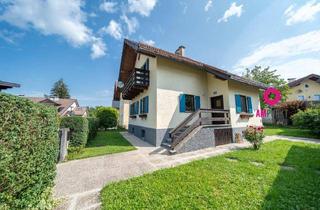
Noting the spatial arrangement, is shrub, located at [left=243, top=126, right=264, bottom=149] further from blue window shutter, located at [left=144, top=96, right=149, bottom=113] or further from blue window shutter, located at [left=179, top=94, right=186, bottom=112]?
blue window shutter, located at [left=144, top=96, right=149, bottom=113]

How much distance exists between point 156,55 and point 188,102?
3.88 meters

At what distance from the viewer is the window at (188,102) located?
9.27m

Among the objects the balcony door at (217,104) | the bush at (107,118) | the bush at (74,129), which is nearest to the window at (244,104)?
the balcony door at (217,104)

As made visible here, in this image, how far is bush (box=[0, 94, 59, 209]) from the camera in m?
1.85

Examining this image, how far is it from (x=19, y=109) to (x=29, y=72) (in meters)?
13.6

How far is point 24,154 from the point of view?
6.93 feet

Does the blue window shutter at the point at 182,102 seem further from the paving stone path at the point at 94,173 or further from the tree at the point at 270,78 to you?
the tree at the point at 270,78

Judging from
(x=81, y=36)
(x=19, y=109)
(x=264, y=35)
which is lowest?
(x=19, y=109)

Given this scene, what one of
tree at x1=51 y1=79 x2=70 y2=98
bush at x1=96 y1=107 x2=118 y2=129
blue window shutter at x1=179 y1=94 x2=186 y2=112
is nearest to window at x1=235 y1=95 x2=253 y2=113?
blue window shutter at x1=179 y1=94 x2=186 y2=112

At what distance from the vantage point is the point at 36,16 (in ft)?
17.3

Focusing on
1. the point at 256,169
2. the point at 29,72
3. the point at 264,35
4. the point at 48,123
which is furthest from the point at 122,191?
the point at 29,72

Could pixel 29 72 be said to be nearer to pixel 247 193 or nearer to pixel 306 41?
pixel 247 193

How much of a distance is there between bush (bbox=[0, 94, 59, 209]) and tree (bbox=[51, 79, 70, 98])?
6178 centimetres

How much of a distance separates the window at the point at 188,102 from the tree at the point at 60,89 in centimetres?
5879
